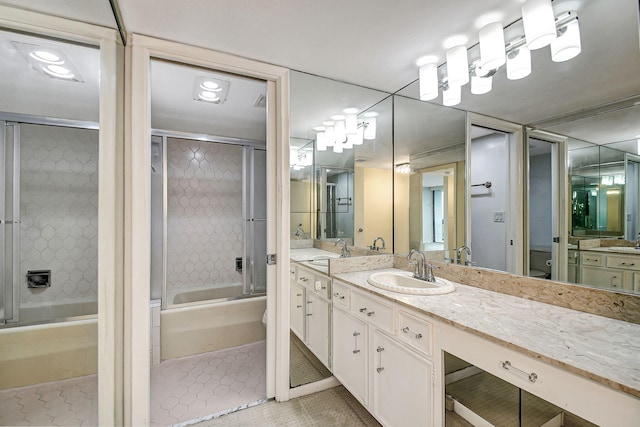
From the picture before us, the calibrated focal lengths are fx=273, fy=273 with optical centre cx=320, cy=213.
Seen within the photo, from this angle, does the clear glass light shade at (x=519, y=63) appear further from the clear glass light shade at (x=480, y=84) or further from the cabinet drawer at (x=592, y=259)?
the cabinet drawer at (x=592, y=259)

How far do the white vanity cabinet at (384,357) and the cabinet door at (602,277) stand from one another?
0.74 m

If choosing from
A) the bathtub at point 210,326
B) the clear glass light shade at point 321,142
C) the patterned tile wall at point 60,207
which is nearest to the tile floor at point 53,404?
the patterned tile wall at point 60,207

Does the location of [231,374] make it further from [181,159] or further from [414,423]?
[181,159]

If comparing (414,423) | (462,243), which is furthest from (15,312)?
(462,243)

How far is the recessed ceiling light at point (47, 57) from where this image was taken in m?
1.06

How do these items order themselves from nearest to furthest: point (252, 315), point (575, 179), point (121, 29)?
1. point (575, 179)
2. point (121, 29)
3. point (252, 315)

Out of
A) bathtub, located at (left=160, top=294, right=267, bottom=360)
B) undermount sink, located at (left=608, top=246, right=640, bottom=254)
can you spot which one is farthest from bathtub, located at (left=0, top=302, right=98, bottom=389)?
undermount sink, located at (left=608, top=246, right=640, bottom=254)

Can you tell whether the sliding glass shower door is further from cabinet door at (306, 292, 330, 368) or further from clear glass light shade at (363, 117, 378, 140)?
clear glass light shade at (363, 117, 378, 140)

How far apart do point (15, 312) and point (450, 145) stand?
2.68m

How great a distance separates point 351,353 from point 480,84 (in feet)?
6.17

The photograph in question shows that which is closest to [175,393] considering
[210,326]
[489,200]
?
[210,326]

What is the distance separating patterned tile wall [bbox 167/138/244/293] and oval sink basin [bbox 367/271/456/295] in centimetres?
194

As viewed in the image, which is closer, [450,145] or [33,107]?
[33,107]

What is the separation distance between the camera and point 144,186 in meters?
1.62
